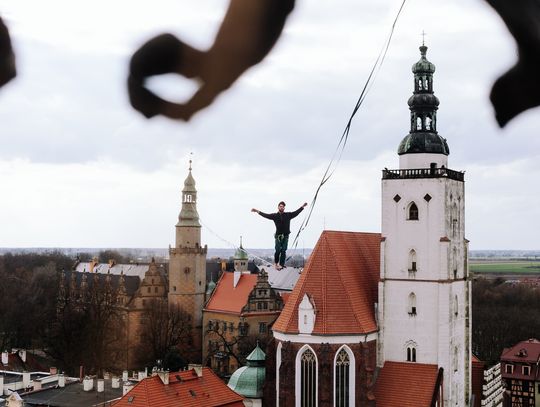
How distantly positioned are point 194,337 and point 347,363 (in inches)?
1392

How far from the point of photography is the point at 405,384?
36031mm

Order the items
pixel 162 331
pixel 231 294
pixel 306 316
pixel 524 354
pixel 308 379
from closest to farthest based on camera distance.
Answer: pixel 308 379, pixel 306 316, pixel 524 354, pixel 162 331, pixel 231 294

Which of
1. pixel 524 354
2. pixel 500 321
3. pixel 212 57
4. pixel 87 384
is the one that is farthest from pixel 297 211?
pixel 500 321

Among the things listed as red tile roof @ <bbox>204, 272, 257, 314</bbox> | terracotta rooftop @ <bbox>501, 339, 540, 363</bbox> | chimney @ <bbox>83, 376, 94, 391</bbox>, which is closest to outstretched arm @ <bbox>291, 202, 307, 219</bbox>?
chimney @ <bbox>83, 376, 94, 391</bbox>

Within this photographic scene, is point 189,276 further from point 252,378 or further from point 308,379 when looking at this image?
point 308,379

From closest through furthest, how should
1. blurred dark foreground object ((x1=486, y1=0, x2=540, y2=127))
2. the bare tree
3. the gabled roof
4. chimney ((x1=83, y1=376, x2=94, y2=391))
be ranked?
blurred dark foreground object ((x1=486, y1=0, x2=540, y2=127)) → the gabled roof → chimney ((x1=83, y1=376, x2=94, y2=391)) → the bare tree

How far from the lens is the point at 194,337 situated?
69188 mm

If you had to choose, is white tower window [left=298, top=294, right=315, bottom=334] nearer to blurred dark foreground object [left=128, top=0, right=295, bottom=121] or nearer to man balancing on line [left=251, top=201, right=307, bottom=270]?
man balancing on line [left=251, top=201, right=307, bottom=270]

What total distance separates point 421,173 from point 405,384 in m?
10.5

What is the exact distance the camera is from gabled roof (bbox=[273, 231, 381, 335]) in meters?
36.1

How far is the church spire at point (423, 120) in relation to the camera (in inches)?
1391

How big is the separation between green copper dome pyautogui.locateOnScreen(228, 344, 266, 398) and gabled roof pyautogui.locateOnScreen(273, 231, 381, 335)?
11.9 feet

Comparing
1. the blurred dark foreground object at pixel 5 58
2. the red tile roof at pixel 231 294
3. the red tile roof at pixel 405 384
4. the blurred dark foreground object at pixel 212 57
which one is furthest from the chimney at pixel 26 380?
the blurred dark foreground object at pixel 212 57

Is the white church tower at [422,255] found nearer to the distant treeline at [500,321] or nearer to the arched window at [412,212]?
the arched window at [412,212]
